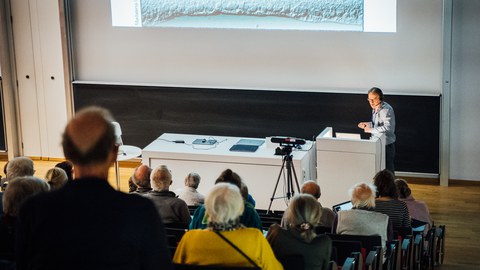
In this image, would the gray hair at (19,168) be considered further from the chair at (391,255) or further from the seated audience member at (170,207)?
the chair at (391,255)

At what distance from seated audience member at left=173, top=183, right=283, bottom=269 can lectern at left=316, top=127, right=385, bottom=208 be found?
4636 millimetres

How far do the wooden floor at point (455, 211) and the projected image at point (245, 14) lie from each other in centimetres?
205

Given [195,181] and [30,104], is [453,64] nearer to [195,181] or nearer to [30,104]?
A: [195,181]

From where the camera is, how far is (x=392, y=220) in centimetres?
582

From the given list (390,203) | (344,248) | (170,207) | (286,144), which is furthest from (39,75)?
(344,248)

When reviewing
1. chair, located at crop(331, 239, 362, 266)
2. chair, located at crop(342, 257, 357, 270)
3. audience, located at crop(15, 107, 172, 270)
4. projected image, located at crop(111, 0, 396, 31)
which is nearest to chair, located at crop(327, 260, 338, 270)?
chair, located at crop(342, 257, 357, 270)

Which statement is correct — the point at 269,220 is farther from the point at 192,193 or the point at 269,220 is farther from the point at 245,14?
the point at 245,14

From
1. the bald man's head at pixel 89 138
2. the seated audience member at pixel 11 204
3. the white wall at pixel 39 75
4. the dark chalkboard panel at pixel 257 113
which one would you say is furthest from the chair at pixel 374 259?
the white wall at pixel 39 75

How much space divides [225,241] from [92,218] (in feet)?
4.40

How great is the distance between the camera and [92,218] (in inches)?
77.6

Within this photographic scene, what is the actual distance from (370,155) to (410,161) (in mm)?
1841

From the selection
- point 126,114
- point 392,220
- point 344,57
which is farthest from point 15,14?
point 392,220

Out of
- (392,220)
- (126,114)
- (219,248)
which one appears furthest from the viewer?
(126,114)

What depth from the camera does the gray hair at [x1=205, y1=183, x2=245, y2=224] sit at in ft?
10.7
